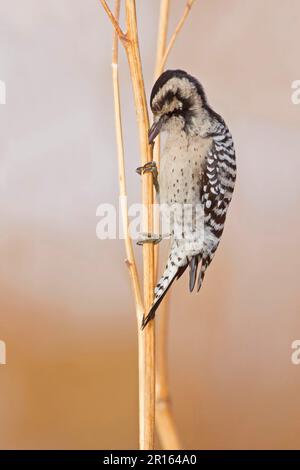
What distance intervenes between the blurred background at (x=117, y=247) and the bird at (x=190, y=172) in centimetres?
14

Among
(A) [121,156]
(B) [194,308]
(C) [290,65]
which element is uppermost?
(C) [290,65]

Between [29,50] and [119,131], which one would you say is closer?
[119,131]

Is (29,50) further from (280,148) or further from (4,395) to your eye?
(4,395)

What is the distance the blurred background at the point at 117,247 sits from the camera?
114 centimetres

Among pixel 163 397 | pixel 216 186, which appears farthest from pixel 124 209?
pixel 163 397

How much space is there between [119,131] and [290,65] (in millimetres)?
462

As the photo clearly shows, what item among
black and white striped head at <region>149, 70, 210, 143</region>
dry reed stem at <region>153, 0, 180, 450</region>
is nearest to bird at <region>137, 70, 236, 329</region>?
black and white striped head at <region>149, 70, 210, 143</region>

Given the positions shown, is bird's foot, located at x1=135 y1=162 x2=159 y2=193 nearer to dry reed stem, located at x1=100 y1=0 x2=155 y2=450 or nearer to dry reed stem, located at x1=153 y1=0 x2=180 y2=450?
dry reed stem, located at x1=100 y1=0 x2=155 y2=450

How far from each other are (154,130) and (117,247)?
A: 1.00ft

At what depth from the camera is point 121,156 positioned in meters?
0.97

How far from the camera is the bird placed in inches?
38.4

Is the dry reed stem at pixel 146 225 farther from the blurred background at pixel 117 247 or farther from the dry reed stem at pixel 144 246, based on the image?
the blurred background at pixel 117 247

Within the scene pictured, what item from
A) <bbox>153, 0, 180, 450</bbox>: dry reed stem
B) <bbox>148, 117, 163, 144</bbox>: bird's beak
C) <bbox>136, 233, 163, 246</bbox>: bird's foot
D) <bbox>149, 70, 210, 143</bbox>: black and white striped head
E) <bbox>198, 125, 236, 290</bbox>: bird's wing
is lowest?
<bbox>153, 0, 180, 450</bbox>: dry reed stem
